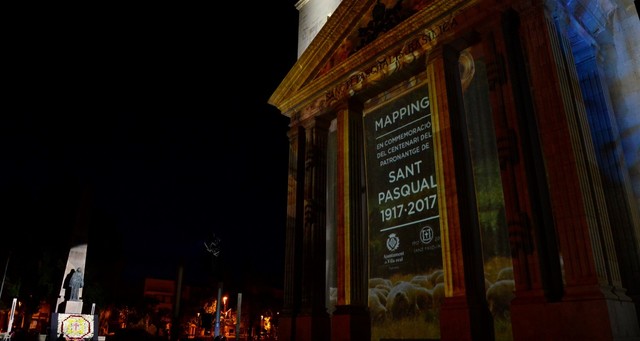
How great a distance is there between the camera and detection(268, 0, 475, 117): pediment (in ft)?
60.5

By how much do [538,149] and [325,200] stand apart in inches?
397

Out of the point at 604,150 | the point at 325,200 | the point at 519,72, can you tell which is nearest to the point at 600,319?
the point at 604,150

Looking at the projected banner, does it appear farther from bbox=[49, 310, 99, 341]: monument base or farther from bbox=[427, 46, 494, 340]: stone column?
bbox=[49, 310, 99, 341]: monument base

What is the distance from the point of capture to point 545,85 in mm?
13406

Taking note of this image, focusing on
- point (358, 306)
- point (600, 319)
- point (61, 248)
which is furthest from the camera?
point (61, 248)

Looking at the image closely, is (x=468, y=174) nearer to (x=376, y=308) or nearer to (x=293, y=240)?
(x=376, y=308)

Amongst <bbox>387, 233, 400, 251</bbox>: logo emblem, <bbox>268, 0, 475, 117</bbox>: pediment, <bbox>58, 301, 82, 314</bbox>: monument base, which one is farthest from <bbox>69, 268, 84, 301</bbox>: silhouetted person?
<bbox>387, 233, 400, 251</bbox>: logo emblem

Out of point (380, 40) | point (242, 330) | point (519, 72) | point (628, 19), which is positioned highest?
point (380, 40)

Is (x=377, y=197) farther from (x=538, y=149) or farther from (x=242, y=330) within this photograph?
(x=242, y=330)


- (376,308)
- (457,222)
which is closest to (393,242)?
(376,308)

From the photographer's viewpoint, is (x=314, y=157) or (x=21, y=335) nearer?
(x=314, y=157)

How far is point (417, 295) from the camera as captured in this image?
1725cm

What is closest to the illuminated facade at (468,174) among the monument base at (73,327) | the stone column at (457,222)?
the stone column at (457,222)

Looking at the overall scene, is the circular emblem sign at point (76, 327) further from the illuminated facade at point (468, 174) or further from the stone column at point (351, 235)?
the stone column at point (351, 235)
